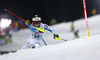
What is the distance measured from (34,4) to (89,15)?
42.2 inches

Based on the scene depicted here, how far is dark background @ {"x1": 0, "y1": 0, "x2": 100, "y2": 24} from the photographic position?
6.83 feet

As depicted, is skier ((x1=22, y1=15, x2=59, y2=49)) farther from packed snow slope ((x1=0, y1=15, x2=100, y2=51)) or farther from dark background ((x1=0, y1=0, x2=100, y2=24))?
dark background ((x1=0, y1=0, x2=100, y2=24))

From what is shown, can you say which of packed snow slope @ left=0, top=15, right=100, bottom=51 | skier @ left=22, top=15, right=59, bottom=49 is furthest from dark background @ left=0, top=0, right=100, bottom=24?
skier @ left=22, top=15, right=59, bottom=49

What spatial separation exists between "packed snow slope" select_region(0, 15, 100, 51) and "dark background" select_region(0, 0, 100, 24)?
0.39 ft

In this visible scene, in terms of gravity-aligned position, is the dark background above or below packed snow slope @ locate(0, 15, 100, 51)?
above

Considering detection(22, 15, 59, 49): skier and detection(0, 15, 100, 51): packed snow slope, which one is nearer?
A: detection(22, 15, 59, 49): skier

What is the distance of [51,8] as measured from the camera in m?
2.42

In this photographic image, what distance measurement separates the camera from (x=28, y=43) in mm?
1641

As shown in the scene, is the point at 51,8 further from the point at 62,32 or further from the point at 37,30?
the point at 37,30

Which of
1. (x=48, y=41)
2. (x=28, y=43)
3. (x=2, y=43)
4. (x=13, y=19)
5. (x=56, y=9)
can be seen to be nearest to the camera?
(x=28, y=43)

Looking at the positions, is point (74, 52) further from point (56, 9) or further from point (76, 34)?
point (56, 9)

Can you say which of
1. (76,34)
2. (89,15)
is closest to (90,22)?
(89,15)

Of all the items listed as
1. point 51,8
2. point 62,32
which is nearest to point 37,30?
point 62,32

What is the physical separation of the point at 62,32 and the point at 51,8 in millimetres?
Result: 507
